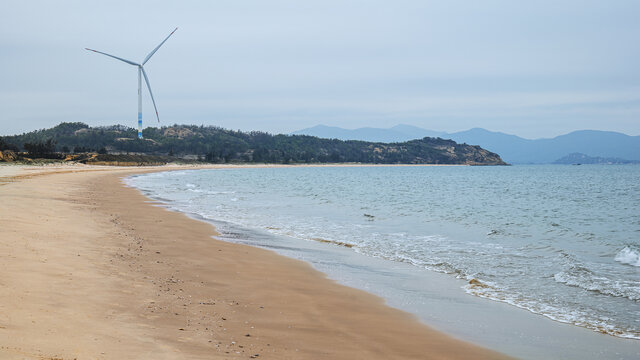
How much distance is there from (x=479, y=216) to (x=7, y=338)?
75.3 ft

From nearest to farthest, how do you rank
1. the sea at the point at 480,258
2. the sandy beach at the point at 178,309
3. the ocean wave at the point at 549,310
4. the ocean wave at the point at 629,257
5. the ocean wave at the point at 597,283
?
the sandy beach at the point at 178,309, the ocean wave at the point at 549,310, the sea at the point at 480,258, the ocean wave at the point at 597,283, the ocean wave at the point at 629,257

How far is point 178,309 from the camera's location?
672 centimetres

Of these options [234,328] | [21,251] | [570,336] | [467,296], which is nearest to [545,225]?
[467,296]

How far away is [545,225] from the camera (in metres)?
21.2

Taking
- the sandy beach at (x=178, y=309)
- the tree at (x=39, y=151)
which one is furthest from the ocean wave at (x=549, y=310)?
the tree at (x=39, y=151)

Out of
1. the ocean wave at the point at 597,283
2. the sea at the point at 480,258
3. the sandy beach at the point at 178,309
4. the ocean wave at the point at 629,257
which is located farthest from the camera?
the ocean wave at the point at 629,257

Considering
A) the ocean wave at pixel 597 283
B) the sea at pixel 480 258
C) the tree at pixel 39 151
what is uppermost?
the tree at pixel 39 151

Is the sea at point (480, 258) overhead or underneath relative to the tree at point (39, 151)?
underneath

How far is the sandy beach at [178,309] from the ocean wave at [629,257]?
8.64 metres

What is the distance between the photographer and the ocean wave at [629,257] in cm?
1277

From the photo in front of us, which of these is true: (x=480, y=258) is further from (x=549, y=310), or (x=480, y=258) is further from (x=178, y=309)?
(x=178, y=309)

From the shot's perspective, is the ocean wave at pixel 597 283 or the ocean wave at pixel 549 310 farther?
the ocean wave at pixel 597 283

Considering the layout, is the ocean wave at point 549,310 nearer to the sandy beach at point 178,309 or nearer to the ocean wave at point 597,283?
the ocean wave at point 597,283

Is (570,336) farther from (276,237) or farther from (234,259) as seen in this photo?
(276,237)
